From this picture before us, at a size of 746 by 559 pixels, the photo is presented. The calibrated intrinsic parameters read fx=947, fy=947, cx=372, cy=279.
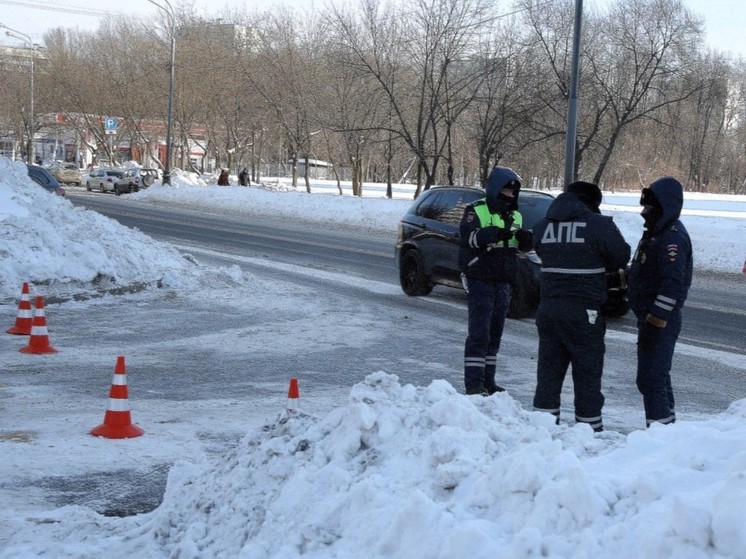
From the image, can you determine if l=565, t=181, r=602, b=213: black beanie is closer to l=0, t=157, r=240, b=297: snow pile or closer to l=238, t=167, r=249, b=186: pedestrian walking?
l=0, t=157, r=240, b=297: snow pile

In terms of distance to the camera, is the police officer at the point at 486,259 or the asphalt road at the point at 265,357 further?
the police officer at the point at 486,259

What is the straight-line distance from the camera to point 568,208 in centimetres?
573

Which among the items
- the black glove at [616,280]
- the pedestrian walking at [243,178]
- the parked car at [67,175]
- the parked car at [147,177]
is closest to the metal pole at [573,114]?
the black glove at [616,280]

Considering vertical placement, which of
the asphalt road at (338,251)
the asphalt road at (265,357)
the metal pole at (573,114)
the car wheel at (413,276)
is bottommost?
the asphalt road at (265,357)

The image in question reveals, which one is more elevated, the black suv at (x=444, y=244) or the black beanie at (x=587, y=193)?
the black beanie at (x=587, y=193)

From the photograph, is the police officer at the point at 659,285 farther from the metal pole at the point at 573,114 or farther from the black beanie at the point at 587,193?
the metal pole at the point at 573,114

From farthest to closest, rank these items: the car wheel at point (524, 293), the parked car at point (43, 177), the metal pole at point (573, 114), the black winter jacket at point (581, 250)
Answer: the parked car at point (43, 177), the metal pole at point (573, 114), the car wheel at point (524, 293), the black winter jacket at point (581, 250)

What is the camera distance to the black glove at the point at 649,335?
19.2 feet

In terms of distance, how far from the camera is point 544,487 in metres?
3.33

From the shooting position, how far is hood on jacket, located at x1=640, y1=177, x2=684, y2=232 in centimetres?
582

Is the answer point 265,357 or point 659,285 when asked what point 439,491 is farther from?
point 265,357

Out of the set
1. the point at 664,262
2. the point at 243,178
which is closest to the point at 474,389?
the point at 664,262

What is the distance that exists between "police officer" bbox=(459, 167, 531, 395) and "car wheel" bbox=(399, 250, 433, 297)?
6.68m

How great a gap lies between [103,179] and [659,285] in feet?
181
